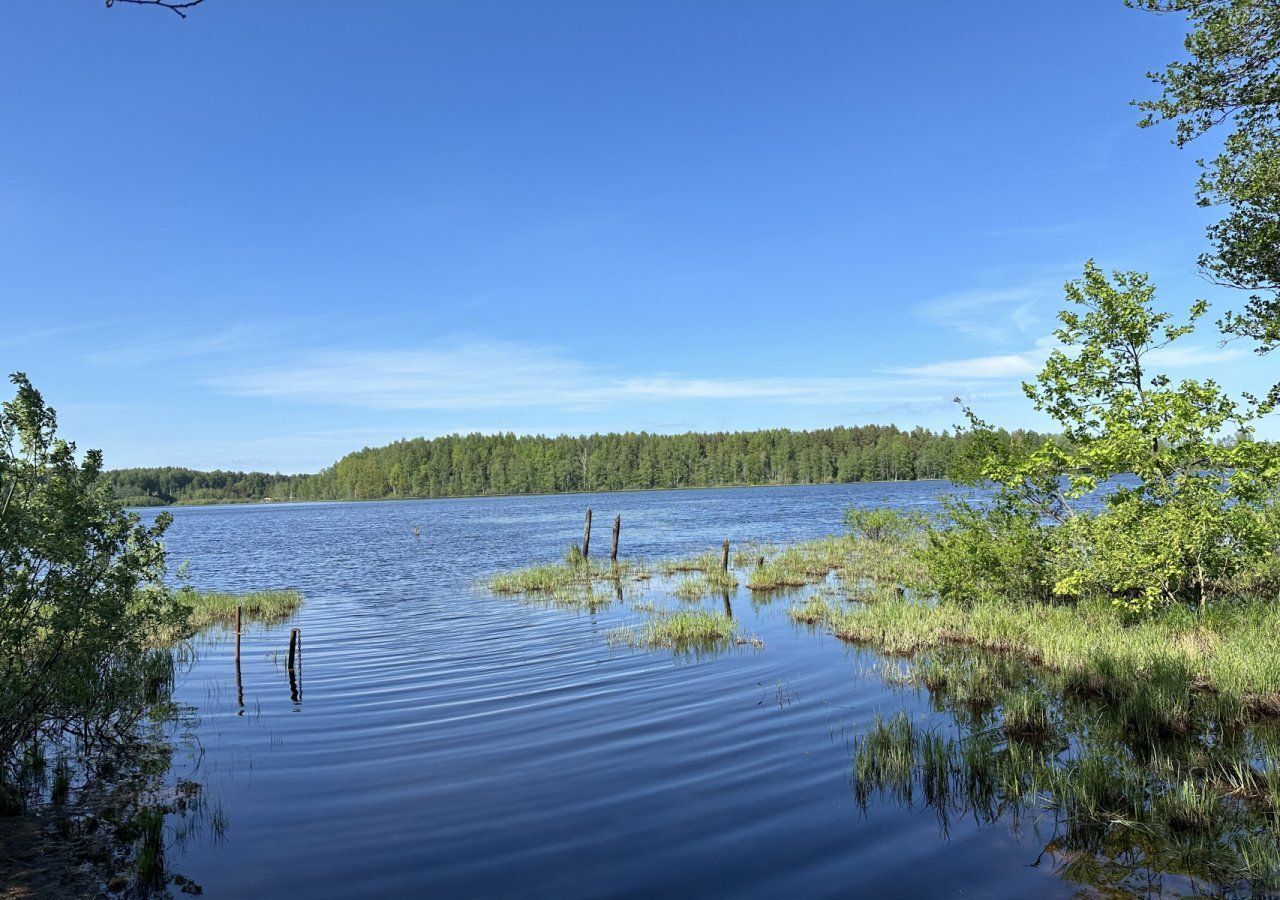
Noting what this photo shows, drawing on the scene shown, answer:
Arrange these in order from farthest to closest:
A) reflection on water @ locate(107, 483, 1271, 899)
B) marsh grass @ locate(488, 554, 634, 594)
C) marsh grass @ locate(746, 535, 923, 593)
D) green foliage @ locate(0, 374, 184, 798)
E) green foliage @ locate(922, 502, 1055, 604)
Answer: marsh grass @ locate(488, 554, 634, 594), marsh grass @ locate(746, 535, 923, 593), green foliage @ locate(922, 502, 1055, 604), green foliage @ locate(0, 374, 184, 798), reflection on water @ locate(107, 483, 1271, 899)

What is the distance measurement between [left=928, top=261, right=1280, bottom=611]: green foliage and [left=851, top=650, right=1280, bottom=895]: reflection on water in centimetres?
484

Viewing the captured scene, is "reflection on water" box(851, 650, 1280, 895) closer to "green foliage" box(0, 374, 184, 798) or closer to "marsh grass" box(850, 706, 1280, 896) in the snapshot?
"marsh grass" box(850, 706, 1280, 896)

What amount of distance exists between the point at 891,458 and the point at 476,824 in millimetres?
187896

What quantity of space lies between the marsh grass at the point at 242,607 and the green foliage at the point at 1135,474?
2310cm

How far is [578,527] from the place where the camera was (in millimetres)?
74062

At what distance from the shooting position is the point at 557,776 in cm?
1012

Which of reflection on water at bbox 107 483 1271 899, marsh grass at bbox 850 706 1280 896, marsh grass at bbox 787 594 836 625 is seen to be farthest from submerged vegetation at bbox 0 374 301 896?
marsh grass at bbox 787 594 836 625

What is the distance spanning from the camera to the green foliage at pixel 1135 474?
14375 mm

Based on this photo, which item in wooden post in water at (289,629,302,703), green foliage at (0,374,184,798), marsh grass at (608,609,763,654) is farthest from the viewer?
marsh grass at (608,609,763,654)

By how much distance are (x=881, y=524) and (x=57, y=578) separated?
1354 inches

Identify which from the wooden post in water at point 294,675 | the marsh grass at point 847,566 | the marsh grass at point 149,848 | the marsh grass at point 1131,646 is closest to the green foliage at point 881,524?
the marsh grass at point 847,566

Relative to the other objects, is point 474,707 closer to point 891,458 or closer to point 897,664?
point 897,664

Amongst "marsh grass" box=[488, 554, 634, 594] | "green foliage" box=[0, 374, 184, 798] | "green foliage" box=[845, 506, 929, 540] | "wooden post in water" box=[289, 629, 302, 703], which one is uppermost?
"green foliage" box=[0, 374, 184, 798]

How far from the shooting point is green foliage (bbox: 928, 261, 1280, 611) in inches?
566
